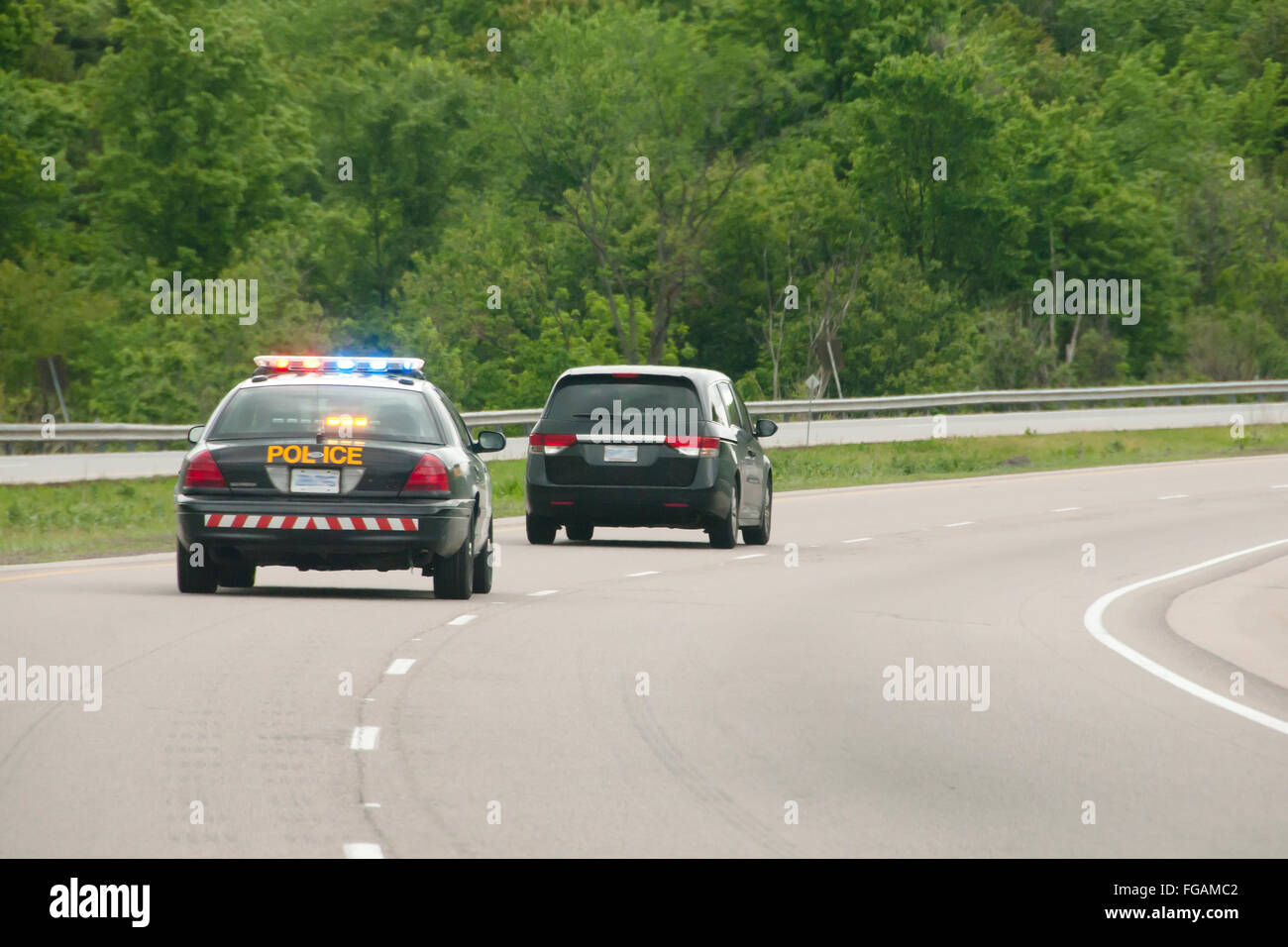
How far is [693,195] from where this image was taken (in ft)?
237

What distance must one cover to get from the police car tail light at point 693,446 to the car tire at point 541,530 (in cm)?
173

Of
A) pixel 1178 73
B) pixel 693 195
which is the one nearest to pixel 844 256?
pixel 693 195

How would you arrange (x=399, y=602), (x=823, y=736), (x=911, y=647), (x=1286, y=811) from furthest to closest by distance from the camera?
(x=399, y=602) < (x=911, y=647) < (x=823, y=736) < (x=1286, y=811)

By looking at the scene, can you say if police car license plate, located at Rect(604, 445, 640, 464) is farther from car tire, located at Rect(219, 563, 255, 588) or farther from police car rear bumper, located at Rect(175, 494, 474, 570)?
Result: police car rear bumper, located at Rect(175, 494, 474, 570)

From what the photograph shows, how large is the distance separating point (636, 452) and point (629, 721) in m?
11.2

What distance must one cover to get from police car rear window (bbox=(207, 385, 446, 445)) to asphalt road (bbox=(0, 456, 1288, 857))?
126 centimetres

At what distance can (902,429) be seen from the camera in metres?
45.5

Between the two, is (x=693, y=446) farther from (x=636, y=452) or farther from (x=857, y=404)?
(x=857, y=404)

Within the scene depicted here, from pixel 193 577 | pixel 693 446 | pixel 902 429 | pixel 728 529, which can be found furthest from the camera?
pixel 902 429

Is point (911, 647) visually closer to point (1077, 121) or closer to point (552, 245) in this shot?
point (552, 245)

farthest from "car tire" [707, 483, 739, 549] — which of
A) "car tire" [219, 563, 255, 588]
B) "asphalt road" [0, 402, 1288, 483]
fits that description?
"asphalt road" [0, 402, 1288, 483]

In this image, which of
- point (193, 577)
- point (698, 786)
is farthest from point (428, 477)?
point (698, 786)

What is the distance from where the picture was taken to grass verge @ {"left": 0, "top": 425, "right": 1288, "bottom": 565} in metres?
24.6
